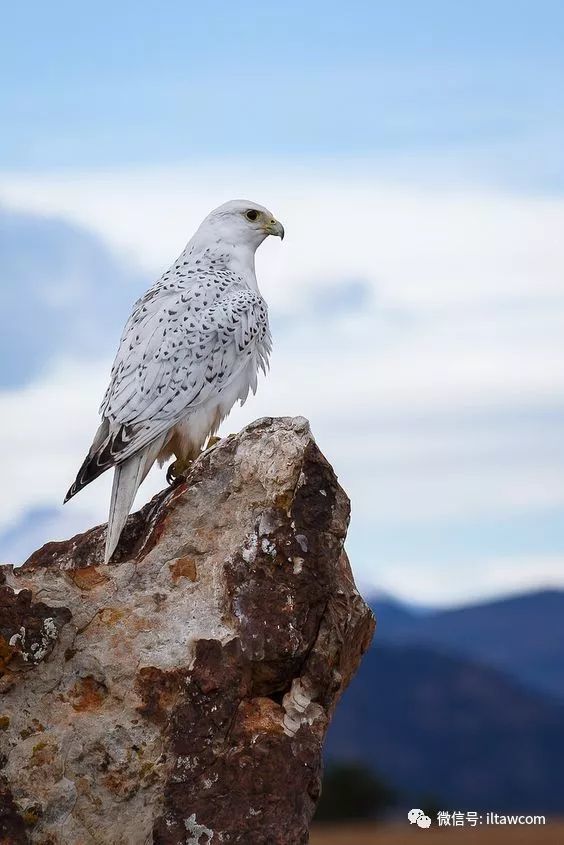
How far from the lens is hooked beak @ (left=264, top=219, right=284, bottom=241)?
9.05m

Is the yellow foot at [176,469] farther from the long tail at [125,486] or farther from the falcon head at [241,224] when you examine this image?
the falcon head at [241,224]

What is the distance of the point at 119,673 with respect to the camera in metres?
6.20

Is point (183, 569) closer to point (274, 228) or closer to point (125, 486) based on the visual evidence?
point (125, 486)

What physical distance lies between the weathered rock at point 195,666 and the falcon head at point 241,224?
2.65 metres

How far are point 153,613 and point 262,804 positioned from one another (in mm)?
1126

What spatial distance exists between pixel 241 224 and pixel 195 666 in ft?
12.9

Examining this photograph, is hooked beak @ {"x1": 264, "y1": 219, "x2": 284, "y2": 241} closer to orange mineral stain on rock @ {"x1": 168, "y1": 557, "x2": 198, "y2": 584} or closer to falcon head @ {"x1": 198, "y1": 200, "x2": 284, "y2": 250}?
falcon head @ {"x1": 198, "y1": 200, "x2": 284, "y2": 250}

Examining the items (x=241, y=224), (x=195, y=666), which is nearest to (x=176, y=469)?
(x=241, y=224)

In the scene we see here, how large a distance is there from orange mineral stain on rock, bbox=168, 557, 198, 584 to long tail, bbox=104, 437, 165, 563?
2.07 feet

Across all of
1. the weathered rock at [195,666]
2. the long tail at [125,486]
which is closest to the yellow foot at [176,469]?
the long tail at [125,486]

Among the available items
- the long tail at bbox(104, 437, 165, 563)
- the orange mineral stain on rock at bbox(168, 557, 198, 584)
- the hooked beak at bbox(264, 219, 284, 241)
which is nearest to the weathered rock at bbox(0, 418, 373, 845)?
the orange mineral stain on rock at bbox(168, 557, 198, 584)

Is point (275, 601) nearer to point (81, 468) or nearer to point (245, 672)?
point (245, 672)

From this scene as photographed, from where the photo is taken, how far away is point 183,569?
21.2 ft

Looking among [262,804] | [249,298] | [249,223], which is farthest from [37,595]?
[249,223]
